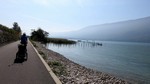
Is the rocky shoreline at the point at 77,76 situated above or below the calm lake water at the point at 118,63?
above

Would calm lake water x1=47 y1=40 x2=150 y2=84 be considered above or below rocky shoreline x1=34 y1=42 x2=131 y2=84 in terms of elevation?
below

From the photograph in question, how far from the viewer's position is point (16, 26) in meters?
136

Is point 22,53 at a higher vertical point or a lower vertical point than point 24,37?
lower

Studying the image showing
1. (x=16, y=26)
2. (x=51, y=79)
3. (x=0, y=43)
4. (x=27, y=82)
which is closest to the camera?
(x=27, y=82)

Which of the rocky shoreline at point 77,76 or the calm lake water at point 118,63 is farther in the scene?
the calm lake water at point 118,63

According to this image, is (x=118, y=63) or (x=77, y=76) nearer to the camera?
(x=77, y=76)

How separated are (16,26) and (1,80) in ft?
439

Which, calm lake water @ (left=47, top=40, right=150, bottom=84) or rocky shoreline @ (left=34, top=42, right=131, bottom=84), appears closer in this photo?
rocky shoreline @ (left=34, top=42, right=131, bottom=84)

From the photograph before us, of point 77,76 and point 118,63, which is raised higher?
point 77,76

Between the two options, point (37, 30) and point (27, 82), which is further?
point (37, 30)

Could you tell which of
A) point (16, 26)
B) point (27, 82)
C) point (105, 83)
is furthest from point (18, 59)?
point (16, 26)

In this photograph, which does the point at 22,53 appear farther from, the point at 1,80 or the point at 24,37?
the point at 1,80

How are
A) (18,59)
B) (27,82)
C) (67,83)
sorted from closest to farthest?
1. (27,82)
2. (67,83)
3. (18,59)

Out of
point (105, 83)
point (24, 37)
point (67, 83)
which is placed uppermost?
point (24, 37)
